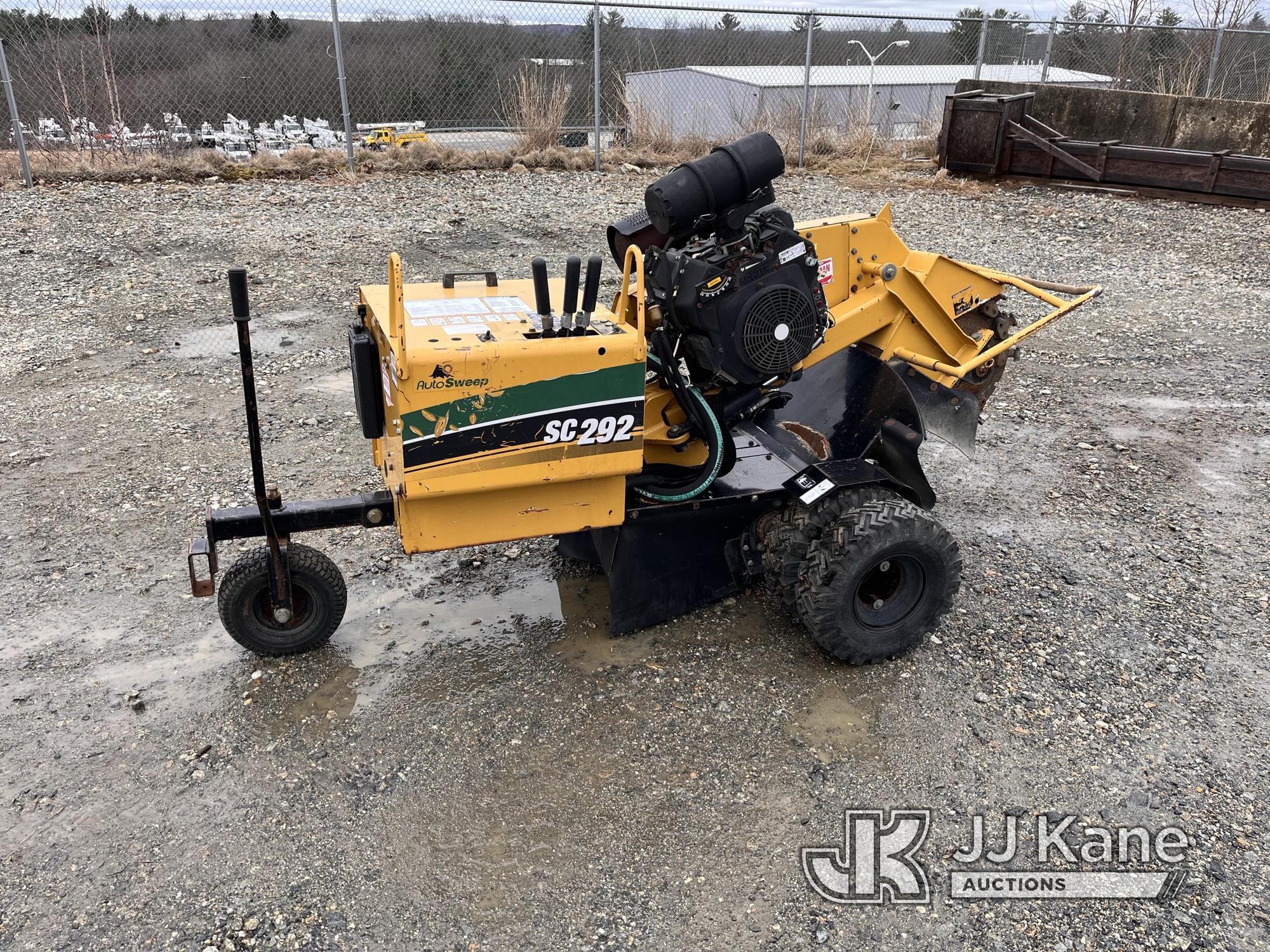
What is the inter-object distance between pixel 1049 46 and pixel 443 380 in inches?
599

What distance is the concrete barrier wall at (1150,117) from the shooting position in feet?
38.8

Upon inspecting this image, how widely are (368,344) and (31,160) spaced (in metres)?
10.2

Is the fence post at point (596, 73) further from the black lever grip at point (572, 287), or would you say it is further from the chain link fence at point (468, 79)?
the black lever grip at point (572, 287)

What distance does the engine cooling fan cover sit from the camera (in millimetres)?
3582

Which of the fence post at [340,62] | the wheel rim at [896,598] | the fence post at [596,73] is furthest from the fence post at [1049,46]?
the wheel rim at [896,598]

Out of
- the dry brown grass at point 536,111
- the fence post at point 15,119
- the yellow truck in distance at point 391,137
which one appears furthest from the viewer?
the yellow truck in distance at point 391,137

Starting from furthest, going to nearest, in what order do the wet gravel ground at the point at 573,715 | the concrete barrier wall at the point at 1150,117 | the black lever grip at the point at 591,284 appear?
the concrete barrier wall at the point at 1150,117
the black lever grip at the point at 591,284
the wet gravel ground at the point at 573,715

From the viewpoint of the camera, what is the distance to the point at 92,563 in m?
4.48

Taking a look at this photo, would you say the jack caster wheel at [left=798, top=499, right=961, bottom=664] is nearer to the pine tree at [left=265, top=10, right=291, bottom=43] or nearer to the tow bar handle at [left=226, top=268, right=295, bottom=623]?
the tow bar handle at [left=226, top=268, right=295, bottom=623]

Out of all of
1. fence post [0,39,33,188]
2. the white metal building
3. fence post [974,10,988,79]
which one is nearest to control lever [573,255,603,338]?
fence post [0,39,33,188]

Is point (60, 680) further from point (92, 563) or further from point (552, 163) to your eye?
point (552, 163)

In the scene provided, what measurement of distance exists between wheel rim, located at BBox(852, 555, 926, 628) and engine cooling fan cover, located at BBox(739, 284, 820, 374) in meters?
0.86

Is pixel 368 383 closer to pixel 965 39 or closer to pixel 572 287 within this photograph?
pixel 572 287

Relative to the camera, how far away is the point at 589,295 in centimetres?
341
